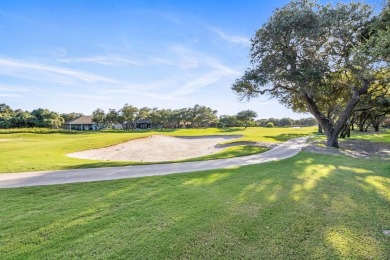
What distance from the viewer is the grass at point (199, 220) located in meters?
3.36

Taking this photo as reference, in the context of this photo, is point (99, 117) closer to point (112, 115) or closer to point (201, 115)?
point (112, 115)

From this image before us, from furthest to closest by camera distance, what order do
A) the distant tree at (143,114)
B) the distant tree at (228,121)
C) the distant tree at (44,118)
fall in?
the distant tree at (228,121) → the distant tree at (143,114) → the distant tree at (44,118)

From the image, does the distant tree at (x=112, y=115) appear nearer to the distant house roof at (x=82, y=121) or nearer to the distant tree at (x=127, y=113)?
the distant tree at (x=127, y=113)

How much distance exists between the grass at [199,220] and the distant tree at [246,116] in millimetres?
65447

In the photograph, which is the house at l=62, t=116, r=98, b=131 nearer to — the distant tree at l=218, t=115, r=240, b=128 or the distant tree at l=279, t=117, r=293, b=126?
the distant tree at l=218, t=115, r=240, b=128

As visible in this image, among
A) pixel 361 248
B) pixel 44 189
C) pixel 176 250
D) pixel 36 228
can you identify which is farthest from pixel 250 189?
pixel 44 189

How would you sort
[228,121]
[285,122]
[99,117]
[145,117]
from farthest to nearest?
[285,122], [228,121], [145,117], [99,117]

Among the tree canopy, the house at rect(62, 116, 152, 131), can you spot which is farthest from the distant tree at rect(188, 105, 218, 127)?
the tree canopy

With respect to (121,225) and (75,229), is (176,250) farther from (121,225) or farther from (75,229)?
(75,229)

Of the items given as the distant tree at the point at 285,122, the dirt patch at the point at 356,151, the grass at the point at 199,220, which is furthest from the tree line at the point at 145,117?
the grass at the point at 199,220

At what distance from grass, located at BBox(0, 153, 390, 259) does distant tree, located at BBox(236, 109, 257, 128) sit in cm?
6545

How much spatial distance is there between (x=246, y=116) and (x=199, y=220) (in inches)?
2742

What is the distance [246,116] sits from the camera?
2827 inches

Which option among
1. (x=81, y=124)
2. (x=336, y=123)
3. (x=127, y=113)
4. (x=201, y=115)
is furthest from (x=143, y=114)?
(x=336, y=123)
